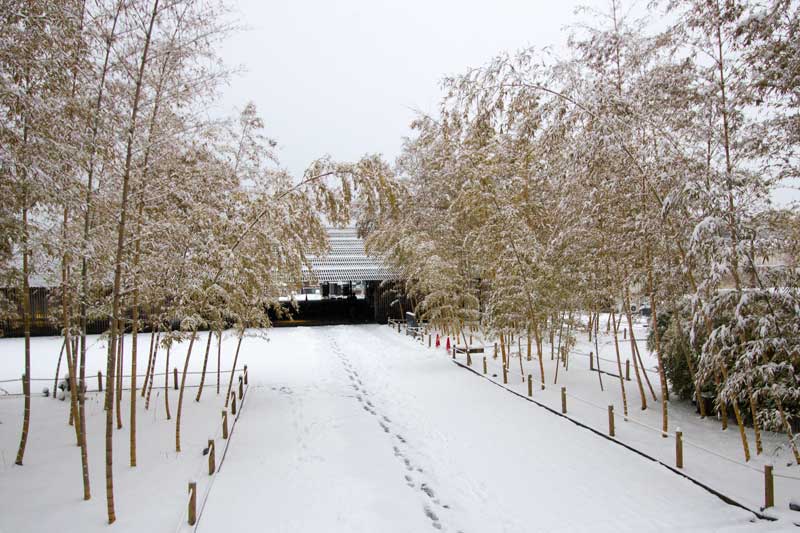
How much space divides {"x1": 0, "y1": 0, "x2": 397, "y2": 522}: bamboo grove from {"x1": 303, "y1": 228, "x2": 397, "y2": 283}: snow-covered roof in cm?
1107

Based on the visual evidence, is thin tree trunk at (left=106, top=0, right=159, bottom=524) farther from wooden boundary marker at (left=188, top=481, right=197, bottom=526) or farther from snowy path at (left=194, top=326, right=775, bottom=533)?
snowy path at (left=194, top=326, right=775, bottom=533)

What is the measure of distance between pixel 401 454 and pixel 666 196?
3335mm

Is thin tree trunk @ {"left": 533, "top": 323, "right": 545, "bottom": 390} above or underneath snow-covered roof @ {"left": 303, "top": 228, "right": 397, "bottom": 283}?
underneath

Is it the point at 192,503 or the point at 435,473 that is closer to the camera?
the point at 192,503

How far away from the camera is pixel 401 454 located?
4914mm

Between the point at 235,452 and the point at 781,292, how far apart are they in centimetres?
483

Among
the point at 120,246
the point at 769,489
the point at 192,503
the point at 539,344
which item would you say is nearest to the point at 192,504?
the point at 192,503

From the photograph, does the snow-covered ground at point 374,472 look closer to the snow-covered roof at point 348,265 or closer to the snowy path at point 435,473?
the snowy path at point 435,473

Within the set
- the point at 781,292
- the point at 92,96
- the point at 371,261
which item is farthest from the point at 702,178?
the point at 371,261

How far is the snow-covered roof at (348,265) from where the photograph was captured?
17.6 meters

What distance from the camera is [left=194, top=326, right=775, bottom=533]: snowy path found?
351cm

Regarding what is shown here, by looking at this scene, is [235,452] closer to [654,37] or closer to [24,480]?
[24,480]

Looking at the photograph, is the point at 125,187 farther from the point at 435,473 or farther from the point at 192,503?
the point at 435,473

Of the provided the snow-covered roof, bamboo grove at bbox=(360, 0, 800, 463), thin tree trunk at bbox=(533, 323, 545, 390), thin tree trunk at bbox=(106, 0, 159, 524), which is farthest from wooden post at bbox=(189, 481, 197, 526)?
the snow-covered roof
